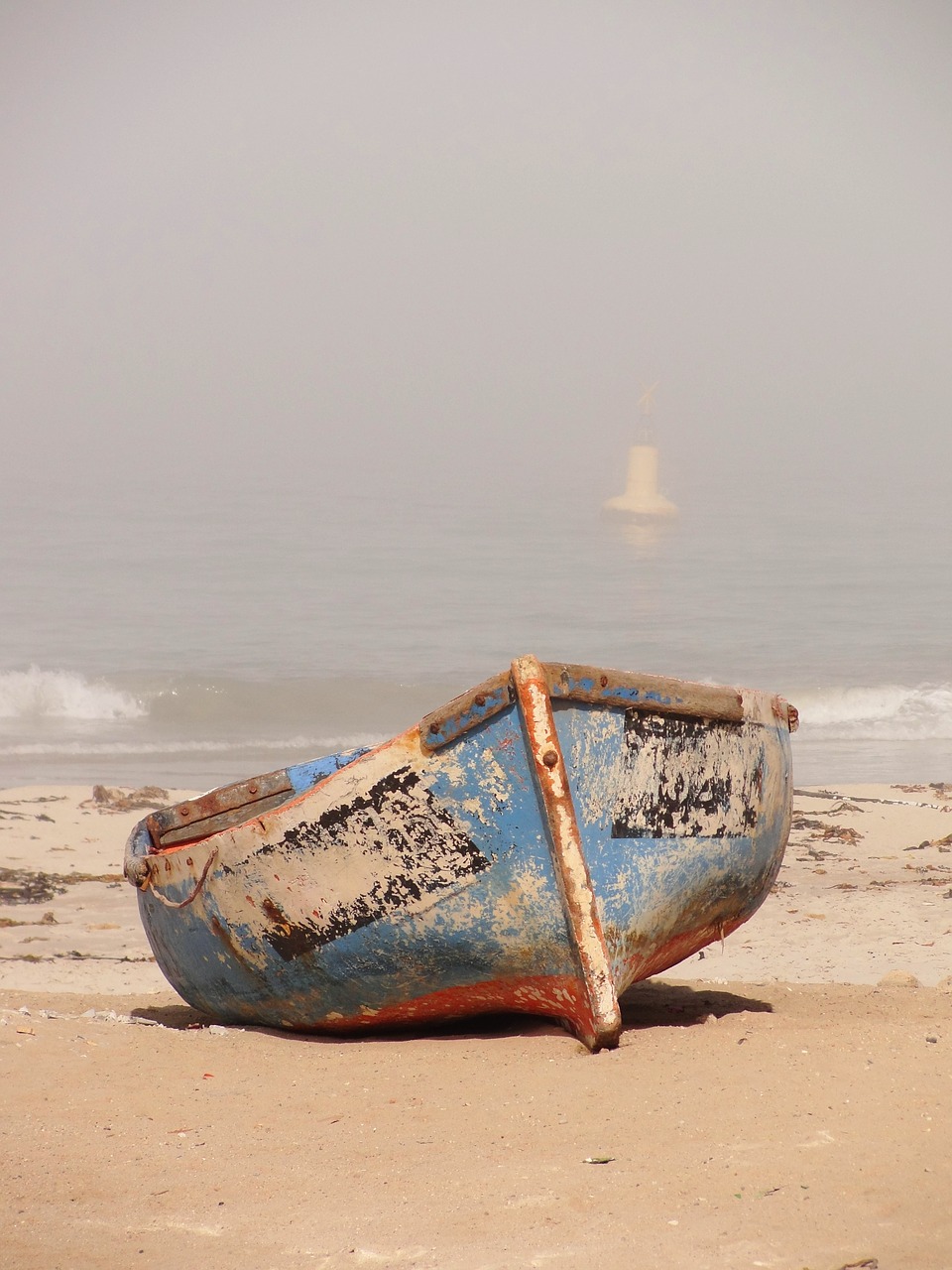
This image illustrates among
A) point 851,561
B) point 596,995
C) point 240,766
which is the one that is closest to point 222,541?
point 851,561

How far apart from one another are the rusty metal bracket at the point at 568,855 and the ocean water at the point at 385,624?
1012 centimetres

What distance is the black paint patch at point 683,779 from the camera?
404 centimetres

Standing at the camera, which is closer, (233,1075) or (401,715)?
(233,1075)

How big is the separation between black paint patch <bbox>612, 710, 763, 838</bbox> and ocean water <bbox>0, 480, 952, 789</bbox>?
988cm

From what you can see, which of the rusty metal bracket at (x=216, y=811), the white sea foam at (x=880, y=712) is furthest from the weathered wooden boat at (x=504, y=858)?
the white sea foam at (x=880, y=712)

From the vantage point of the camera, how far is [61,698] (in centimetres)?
1819

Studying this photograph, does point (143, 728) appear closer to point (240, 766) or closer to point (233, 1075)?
point (240, 766)

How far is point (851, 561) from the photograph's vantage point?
124 ft

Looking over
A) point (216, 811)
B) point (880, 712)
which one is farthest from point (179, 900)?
point (880, 712)

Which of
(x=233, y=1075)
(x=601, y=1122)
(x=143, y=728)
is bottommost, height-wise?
(x=143, y=728)

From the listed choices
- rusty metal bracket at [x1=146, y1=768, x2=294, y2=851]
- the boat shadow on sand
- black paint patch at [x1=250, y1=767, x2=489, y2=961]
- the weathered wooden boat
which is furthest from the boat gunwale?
rusty metal bracket at [x1=146, y1=768, x2=294, y2=851]

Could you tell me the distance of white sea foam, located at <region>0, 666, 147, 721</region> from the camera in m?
17.6

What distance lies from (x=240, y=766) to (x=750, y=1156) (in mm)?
11940

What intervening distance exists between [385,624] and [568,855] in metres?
21.3
